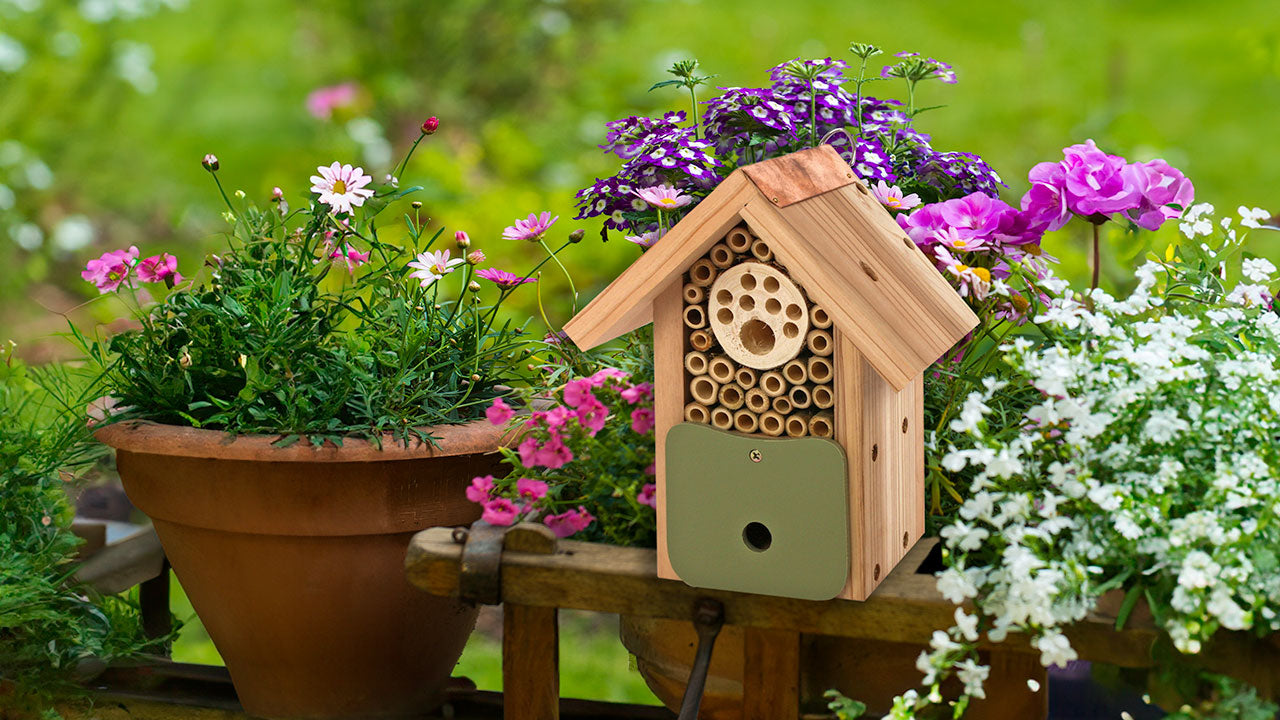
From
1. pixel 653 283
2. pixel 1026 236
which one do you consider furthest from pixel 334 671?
pixel 1026 236

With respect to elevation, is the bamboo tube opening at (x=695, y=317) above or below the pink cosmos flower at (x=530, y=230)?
below

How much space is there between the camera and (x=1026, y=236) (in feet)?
4.70

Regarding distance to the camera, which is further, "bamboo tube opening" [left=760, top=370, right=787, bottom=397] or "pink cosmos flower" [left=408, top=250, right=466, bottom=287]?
"pink cosmos flower" [left=408, top=250, right=466, bottom=287]

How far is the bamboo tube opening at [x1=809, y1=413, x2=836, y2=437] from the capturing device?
1267mm

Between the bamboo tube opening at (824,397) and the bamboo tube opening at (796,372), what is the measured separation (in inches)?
0.7

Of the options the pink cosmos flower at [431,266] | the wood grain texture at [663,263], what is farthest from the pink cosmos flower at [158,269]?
the wood grain texture at [663,263]

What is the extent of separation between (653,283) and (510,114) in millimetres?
3052

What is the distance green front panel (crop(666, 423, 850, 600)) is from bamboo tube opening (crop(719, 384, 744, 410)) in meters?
0.03

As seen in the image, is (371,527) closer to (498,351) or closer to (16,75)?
(498,351)

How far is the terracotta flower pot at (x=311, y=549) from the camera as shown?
157 centimetres

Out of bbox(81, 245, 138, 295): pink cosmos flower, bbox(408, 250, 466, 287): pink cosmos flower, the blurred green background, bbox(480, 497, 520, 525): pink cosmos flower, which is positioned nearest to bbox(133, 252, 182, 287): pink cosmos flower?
bbox(81, 245, 138, 295): pink cosmos flower

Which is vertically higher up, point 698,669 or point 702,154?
point 702,154

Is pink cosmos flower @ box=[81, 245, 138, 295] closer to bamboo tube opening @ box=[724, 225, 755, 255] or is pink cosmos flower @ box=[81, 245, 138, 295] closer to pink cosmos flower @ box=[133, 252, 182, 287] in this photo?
pink cosmos flower @ box=[133, 252, 182, 287]

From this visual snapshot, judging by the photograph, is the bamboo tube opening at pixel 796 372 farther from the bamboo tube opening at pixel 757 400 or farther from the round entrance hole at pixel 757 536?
the round entrance hole at pixel 757 536
